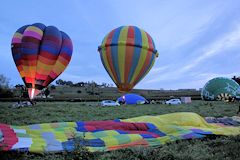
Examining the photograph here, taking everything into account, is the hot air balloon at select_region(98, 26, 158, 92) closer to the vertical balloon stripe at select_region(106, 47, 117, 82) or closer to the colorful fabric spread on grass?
the vertical balloon stripe at select_region(106, 47, 117, 82)

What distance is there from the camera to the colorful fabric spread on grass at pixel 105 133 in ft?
14.2

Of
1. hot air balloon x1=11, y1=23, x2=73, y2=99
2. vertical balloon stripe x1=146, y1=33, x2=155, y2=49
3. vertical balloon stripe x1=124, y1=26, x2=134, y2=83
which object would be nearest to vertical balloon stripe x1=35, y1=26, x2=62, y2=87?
hot air balloon x1=11, y1=23, x2=73, y2=99

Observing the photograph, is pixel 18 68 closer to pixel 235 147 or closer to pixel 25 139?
pixel 25 139

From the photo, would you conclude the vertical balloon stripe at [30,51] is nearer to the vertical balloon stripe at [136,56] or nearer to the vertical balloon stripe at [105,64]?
the vertical balloon stripe at [105,64]

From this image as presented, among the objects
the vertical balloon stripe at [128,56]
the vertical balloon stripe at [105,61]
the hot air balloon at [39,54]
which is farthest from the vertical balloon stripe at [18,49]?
the vertical balloon stripe at [128,56]

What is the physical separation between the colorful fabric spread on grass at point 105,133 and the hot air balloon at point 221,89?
19.9 metres

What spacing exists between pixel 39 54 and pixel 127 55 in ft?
17.5

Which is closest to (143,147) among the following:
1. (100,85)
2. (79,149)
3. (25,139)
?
(79,149)

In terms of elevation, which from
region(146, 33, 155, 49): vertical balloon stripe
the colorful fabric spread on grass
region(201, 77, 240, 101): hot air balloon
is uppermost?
region(146, 33, 155, 49): vertical balloon stripe

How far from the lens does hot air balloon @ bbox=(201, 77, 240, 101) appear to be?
2552 centimetres

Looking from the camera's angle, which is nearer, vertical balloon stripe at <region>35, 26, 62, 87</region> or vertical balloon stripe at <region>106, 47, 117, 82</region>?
vertical balloon stripe at <region>35, 26, 62, 87</region>

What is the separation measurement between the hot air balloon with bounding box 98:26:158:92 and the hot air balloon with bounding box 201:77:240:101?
656cm

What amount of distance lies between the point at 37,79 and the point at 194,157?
18.2 meters

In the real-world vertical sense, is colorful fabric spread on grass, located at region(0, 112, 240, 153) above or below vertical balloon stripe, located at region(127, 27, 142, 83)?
below
